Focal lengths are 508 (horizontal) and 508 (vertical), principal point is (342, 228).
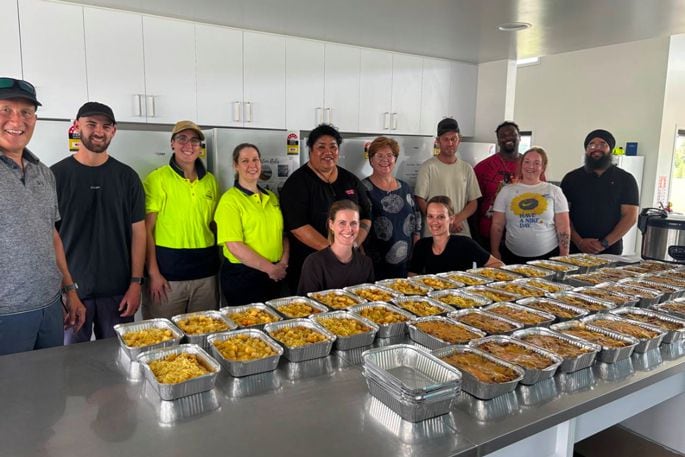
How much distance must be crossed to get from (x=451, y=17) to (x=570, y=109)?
5098mm

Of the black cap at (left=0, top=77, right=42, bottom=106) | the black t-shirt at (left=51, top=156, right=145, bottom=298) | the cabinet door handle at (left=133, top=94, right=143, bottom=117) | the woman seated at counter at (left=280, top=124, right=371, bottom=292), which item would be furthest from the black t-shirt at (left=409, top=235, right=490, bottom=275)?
the cabinet door handle at (left=133, top=94, right=143, bottom=117)

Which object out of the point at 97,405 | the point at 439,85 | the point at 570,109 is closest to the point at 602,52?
the point at 570,109

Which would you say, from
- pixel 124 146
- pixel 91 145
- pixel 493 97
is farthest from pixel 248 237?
pixel 493 97

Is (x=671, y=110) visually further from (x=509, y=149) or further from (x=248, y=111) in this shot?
(x=248, y=111)

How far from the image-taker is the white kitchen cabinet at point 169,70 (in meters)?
3.66

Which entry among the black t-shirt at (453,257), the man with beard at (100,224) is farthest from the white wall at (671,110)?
the man with beard at (100,224)

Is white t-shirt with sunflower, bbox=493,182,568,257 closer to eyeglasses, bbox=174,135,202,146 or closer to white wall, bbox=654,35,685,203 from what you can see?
eyeglasses, bbox=174,135,202,146

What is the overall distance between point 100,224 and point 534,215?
270 centimetres

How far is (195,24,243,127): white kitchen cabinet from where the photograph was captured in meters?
3.87

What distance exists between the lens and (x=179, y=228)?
2.97 metres

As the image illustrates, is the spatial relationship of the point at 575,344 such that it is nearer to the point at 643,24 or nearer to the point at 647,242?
the point at 647,242

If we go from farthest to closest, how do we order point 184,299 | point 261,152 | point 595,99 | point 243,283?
point 595,99 < point 261,152 < point 184,299 < point 243,283

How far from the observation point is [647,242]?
3.14m

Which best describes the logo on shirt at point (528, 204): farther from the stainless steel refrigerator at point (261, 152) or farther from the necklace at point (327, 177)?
the stainless steel refrigerator at point (261, 152)
